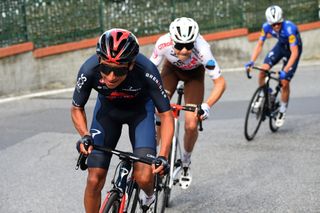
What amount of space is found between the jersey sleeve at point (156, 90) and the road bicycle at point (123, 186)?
0.41 m

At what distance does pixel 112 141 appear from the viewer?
201 inches

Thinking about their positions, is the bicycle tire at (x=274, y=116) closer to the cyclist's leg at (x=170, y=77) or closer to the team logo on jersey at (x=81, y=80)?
the cyclist's leg at (x=170, y=77)

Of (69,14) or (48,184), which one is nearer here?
(48,184)

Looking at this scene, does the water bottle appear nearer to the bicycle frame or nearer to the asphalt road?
the asphalt road

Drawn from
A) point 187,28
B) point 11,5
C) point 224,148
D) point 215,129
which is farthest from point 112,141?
point 11,5

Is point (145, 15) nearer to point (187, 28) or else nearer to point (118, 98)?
point (187, 28)

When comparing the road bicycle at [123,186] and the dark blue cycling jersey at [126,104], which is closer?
the road bicycle at [123,186]

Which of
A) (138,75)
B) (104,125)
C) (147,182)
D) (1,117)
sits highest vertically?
(138,75)

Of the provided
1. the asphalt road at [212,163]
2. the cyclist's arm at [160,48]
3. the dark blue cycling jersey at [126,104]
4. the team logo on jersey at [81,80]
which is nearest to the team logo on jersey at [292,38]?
the asphalt road at [212,163]

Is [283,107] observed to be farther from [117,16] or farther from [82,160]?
[117,16]

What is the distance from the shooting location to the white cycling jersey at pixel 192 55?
637 centimetres

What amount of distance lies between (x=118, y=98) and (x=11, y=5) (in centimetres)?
940

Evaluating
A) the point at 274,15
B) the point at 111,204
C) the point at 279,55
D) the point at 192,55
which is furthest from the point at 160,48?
the point at 279,55

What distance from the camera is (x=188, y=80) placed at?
6859 mm
